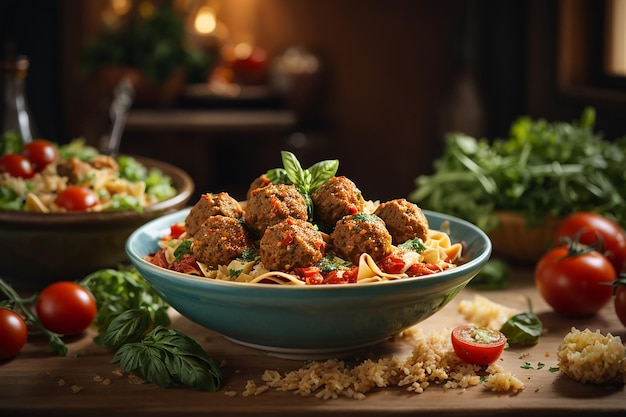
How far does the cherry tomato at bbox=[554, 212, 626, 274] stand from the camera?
3.29 meters

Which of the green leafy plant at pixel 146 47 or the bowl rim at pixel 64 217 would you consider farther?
the green leafy plant at pixel 146 47

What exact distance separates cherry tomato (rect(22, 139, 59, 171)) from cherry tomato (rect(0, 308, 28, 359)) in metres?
1.16

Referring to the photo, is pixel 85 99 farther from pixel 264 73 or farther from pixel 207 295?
pixel 207 295

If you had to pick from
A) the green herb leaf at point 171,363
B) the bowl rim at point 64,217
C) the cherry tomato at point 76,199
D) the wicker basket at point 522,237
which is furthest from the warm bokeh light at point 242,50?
the green herb leaf at point 171,363

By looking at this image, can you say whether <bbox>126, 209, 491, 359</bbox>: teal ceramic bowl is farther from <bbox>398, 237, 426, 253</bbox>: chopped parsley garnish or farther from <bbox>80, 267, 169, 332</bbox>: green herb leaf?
<bbox>80, 267, 169, 332</bbox>: green herb leaf

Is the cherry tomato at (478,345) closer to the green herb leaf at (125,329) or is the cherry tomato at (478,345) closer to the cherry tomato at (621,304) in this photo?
the cherry tomato at (621,304)

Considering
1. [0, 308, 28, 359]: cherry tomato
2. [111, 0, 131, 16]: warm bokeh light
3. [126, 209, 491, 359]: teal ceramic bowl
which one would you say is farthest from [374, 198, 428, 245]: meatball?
[111, 0, 131, 16]: warm bokeh light

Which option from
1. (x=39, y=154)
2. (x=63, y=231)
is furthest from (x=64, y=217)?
(x=39, y=154)

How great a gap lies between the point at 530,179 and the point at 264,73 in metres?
5.90

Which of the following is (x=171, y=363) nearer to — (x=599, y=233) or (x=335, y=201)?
(x=335, y=201)

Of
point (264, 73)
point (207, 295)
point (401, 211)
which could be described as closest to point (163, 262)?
point (207, 295)

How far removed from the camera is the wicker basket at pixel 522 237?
3.56m

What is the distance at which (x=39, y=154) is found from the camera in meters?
3.52

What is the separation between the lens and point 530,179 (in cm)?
371
